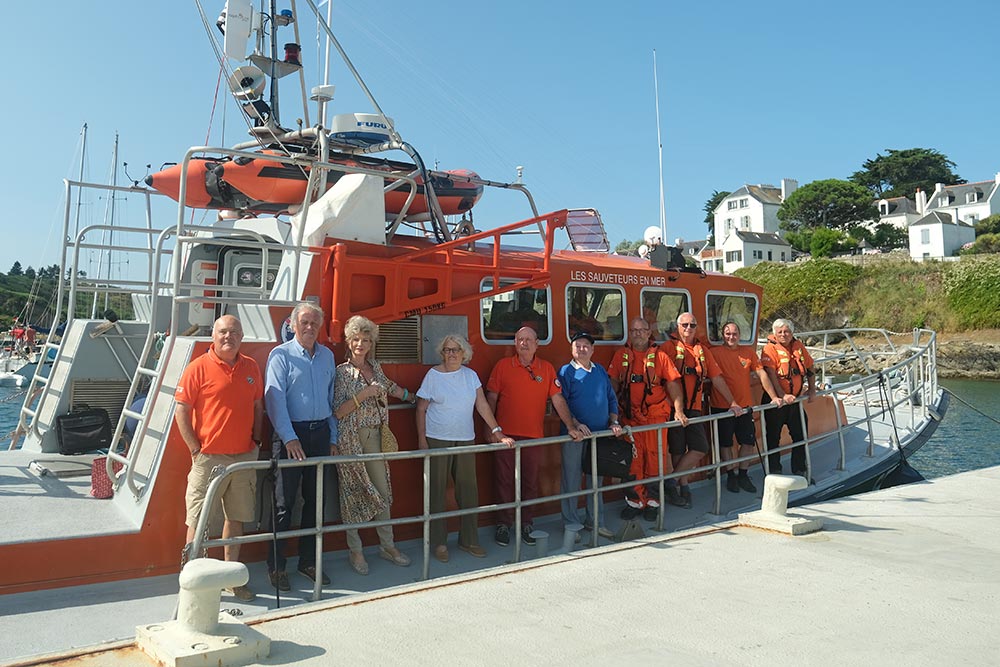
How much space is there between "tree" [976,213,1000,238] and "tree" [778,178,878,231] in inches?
347

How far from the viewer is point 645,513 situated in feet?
20.1

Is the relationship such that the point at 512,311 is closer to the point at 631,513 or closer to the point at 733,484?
the point at 631,513

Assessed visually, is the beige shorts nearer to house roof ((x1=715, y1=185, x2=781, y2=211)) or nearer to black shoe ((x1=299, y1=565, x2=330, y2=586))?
black shoe ((x1=299, y1=565, x2=330, y2=586))

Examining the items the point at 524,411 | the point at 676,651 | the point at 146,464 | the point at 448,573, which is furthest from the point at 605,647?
the point at 146,464

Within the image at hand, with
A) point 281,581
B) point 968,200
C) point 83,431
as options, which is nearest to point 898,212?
point 968,200

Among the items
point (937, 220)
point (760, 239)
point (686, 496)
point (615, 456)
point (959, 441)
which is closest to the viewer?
point (615, 456)

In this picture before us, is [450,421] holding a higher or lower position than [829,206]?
lower

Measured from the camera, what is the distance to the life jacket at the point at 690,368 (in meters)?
6.25

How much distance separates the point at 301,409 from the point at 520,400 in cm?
171

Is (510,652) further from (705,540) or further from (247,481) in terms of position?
(705,540)

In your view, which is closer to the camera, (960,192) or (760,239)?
(760,239)

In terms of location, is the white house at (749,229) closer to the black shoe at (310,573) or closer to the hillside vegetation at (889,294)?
the hillside vegetation at (889,294)

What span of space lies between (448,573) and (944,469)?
43.3ft

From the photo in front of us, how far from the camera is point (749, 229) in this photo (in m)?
74.0
